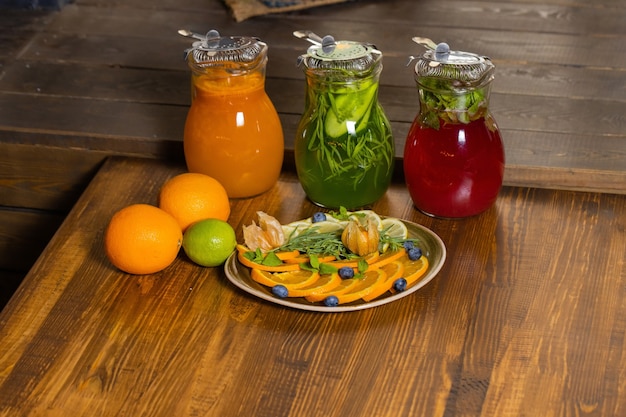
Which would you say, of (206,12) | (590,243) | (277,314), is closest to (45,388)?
(277,314)

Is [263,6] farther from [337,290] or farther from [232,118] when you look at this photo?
[337,290]

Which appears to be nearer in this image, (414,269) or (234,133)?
(414,269)

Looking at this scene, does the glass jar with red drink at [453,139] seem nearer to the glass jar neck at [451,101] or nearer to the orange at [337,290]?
the glass jar neck at [451,101]

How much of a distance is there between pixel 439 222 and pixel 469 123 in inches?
6.5

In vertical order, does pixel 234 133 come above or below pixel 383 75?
above

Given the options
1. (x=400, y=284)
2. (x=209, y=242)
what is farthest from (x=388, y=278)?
(x=209, y=242)

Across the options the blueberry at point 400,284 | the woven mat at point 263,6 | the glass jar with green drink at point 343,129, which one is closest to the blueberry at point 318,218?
the glass jar with green drink at point 343,129

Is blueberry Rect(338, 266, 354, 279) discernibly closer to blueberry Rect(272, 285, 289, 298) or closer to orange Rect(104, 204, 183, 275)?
blueberry Rect(272, 285, 289, 298)

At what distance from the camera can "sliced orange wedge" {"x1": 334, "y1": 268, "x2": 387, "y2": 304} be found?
111 centimetres

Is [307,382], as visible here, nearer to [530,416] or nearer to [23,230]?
[530,416]

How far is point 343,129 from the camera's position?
1238 mm

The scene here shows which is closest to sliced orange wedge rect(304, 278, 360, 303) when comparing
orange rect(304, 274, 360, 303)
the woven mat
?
orange rect(304, 274, 360, 303)

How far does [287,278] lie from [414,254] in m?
0.17

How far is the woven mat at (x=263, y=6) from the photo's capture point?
197cm
